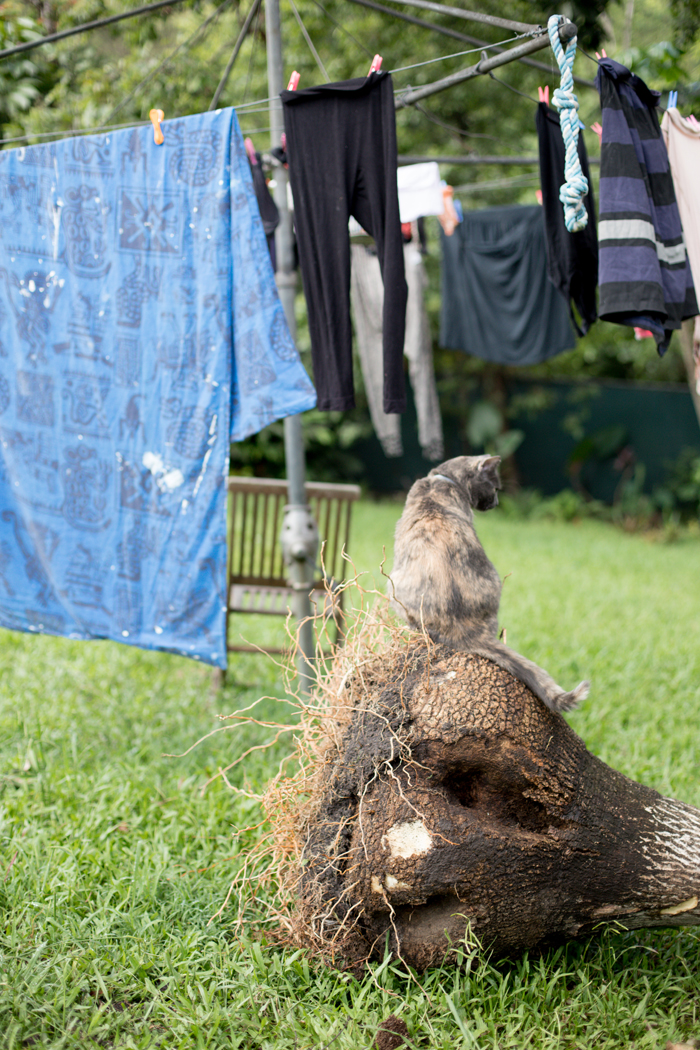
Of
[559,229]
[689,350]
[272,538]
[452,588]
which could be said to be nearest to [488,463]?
[452,588]

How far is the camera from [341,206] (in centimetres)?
289

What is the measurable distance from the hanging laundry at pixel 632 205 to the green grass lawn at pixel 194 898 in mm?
2130

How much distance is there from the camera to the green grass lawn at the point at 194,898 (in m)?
2.21

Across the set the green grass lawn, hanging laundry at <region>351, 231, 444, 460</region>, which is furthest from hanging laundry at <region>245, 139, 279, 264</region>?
the green grass lawn

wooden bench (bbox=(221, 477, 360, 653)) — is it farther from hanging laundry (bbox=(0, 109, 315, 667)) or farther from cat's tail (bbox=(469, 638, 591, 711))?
cat's tail (bbox=(469, 638, 591, 711))

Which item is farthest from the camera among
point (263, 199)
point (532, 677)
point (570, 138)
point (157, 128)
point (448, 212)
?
point (448, 212)

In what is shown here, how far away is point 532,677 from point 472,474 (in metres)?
0.80

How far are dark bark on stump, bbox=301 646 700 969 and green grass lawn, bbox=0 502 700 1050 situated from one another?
18 cm

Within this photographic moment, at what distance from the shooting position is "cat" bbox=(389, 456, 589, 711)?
2.42 m

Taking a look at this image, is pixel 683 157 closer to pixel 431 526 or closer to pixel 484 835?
pixel 431 526

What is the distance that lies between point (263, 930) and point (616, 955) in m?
1.21

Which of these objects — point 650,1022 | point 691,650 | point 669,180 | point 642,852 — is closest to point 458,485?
point 642,852

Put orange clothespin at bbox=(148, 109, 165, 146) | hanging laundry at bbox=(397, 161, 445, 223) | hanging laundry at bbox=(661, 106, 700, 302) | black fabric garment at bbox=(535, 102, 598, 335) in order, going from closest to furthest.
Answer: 1. orange clothespin at bbox=(148, 109, 165, 146)
2. hanging laundry at bbox=(661, 106, 700, 302)
3. black fabric garment at bbox=(535, 102, 598, 335)
4. hanging laundry at bbox=(397, 161, 445, 223)

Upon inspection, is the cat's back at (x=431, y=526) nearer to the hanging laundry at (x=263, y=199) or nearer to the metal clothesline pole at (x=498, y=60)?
the metal clothesline pole at (x=498, y=60)
